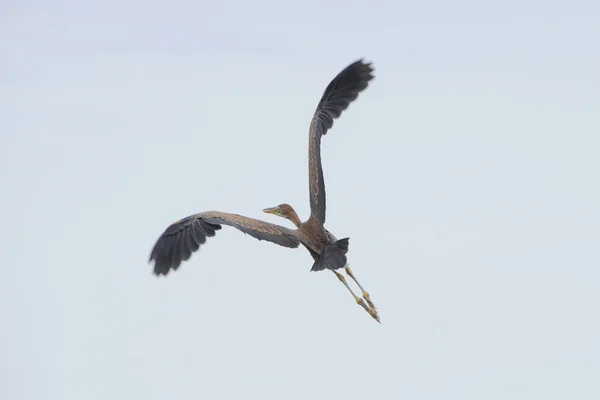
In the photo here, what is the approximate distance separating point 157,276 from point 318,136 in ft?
18.4

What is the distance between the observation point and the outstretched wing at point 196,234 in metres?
22.8

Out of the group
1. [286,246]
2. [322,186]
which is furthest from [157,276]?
[322,186]

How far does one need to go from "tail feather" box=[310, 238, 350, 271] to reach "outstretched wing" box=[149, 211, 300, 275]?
725mm

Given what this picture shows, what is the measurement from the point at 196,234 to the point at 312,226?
2.83 meters

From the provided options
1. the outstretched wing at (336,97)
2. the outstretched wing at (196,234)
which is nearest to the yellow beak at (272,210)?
the outstretched wing at (336,97)

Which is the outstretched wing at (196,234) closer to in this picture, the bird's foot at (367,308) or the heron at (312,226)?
the heron at (312,226)

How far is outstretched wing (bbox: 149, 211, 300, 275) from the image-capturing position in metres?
22.8

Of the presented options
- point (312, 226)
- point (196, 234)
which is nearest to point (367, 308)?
point (312, 226)

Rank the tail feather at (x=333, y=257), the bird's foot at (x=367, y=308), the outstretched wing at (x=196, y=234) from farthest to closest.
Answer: the bird's foot at (x=367, y=308) < the tail feather at (x=333, y=257) < the outstretched wing at (x=196, y=234)

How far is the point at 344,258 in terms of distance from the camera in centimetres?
2331

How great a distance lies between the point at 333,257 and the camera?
76.8ft

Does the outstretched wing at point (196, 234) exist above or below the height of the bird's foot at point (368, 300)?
above

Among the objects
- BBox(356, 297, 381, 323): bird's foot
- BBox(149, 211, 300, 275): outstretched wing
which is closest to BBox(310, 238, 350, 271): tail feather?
BBox(149, 211, 300, 275): outstretched wing

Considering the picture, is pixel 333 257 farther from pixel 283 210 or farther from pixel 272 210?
pixel 272 210
